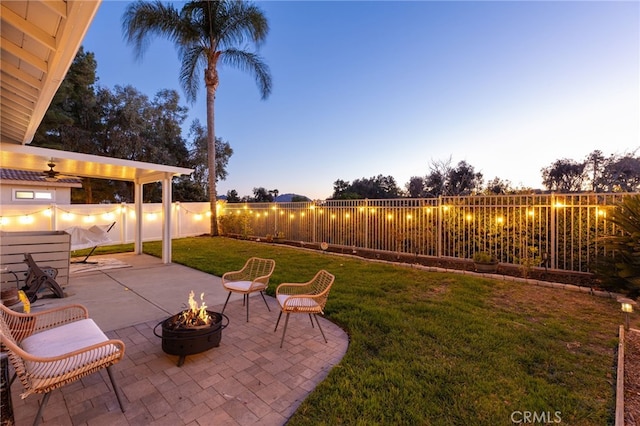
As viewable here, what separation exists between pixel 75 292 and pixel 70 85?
49.5 feet

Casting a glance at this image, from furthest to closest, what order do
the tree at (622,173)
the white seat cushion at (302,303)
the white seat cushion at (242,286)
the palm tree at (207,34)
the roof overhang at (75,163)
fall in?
1. the tree at (622,173)
2. the palm tree at (207,34)
3. the roof overhang at (75,163)
4. the white seat cushion at (242,286)
5. the white seat cushion at (302,303)

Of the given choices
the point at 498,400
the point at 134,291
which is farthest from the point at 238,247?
the point at 498,400

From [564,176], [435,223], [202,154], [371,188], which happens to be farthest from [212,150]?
[564,176]

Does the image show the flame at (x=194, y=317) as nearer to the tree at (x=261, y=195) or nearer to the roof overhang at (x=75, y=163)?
the roof overhang at (x=75, y=163)

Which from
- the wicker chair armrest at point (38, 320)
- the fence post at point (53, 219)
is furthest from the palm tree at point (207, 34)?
the wicker chair armrest at point (38, 320)

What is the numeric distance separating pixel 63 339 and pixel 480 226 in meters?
7.85

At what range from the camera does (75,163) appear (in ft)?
22.8

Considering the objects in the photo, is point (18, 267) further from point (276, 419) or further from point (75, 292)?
point (276, 419)

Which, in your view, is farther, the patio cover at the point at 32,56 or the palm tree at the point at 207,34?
the palm tree at the point at 207,34

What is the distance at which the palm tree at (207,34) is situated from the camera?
463 inches

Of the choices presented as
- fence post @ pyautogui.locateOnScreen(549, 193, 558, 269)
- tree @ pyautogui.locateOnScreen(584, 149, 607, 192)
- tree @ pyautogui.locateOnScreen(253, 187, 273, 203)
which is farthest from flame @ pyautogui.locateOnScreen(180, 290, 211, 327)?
tree @ pyautogui.locateOnScreen(253, 187, 273, 203)

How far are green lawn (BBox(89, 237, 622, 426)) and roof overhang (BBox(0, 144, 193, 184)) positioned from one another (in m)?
5.18

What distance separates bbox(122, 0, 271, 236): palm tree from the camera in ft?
38.6

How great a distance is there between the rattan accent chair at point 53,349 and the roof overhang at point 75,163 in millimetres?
4691
